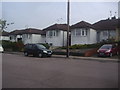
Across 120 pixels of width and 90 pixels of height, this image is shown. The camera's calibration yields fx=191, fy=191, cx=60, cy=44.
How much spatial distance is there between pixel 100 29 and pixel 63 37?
345 inches

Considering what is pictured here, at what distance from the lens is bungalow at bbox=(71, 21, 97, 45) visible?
123ft

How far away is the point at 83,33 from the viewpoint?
3756 centimetres

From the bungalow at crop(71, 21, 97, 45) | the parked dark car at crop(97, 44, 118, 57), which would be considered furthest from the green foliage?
the parked dark car at crop(97, 44, 118, 57)

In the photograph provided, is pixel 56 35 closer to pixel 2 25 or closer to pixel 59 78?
pixel 2 25

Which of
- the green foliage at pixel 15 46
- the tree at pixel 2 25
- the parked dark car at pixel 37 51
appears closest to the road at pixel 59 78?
the parked dark car at pixel 37 51

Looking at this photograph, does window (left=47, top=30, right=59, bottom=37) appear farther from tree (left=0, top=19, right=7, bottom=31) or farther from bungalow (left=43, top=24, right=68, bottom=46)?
tree (left=0, top=19, right=7, bottom=31)

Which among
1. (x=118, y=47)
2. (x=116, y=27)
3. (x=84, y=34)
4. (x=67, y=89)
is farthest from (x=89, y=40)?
(x=67, y=89)

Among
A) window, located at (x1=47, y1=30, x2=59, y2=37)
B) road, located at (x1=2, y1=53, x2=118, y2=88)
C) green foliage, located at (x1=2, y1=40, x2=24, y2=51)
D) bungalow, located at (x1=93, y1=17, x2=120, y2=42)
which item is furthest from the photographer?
window, located at (x1=47, y1=30, x2=59, y2=37)

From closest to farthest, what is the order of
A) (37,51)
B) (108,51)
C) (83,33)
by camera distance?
(108,51)
(37,51)
(83,33)

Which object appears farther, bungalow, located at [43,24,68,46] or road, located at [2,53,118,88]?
bungalow, located at [43,24,68,46]

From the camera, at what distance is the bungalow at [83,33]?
37366mm

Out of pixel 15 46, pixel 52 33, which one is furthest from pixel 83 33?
pixel 15 46

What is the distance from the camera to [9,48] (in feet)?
132

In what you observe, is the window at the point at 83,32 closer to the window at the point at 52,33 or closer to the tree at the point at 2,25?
the window at the point at 52,33
